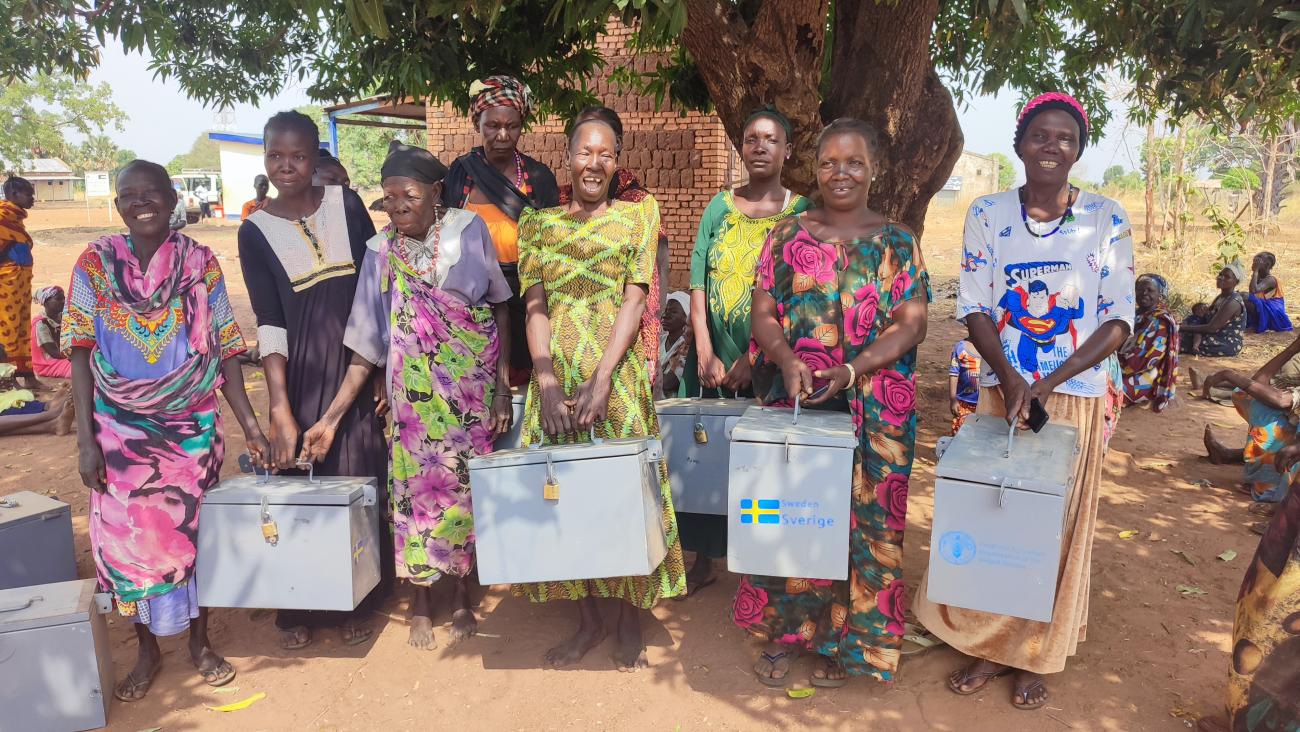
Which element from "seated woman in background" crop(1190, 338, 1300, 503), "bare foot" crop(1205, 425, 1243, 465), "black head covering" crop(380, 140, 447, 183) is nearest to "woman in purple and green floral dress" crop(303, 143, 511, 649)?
"black head covering" crop(380, 140, 447, 183)

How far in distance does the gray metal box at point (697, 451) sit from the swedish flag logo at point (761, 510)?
24.4 inches

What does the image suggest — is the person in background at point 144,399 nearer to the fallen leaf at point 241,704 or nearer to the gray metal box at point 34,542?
the fallen leaf at point 241,704

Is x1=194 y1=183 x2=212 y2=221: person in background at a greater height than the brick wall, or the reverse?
x1=194 y1=183 x2=212 y2=221: person in background

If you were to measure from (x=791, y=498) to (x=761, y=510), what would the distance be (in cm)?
10

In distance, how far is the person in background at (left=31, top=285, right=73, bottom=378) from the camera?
7.83 meters

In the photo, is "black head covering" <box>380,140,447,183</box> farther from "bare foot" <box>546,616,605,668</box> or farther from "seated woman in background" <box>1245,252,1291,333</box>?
"seated woman in background" <box>1245,252,1291,333</box>

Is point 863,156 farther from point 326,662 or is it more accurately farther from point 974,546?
point 326,662

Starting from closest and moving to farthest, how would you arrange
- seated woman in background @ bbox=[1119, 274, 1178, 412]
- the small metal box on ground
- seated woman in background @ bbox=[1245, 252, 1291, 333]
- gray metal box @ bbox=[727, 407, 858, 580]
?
gray metal box @ bbox=[727, 407, 858, 580] → the small metal box on ground → seated woman in background @ bbox=[1119, 274, 1178, 412] → seated woman in background @ bbox=[1245, 252, 1291, 333]

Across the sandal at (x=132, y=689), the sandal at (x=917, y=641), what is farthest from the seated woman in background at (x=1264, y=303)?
the sandal at (x=132, y=689)

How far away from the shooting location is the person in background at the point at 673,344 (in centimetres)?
441

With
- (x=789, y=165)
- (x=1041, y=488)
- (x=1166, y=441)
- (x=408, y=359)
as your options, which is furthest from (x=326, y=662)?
(x=1166, y=441)

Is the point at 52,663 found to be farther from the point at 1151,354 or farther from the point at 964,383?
the point at 1151,354

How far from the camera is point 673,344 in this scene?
4609 mm

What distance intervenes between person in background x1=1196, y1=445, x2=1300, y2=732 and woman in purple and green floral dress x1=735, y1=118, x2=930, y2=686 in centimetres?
97
